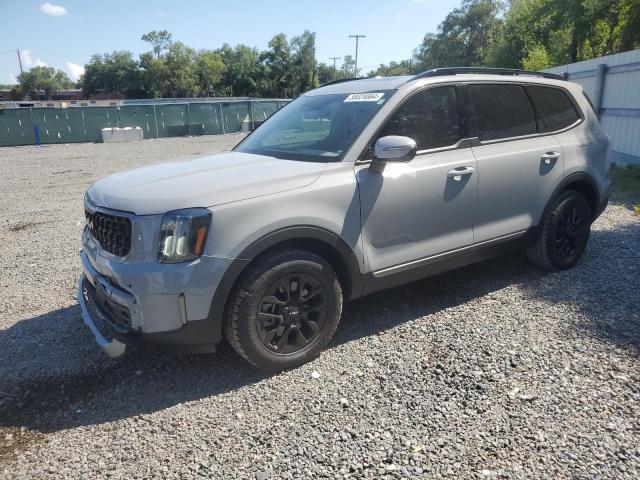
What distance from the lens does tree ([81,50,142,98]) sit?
88.7 meters

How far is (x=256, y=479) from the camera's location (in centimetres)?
231

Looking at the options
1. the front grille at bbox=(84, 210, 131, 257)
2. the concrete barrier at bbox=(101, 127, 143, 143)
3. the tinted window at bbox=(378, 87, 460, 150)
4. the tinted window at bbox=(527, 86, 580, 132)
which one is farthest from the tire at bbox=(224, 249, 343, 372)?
the concrete barrier at bbox=(101, 127, 143, 143)

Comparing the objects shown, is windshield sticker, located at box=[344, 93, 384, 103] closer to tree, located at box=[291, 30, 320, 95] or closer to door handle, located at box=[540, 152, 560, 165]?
door handle, located at box=[540, 152, 560, 165]

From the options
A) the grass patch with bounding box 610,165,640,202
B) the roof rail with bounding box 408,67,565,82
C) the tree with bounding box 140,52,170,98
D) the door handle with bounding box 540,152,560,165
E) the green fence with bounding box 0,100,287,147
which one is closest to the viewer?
the roof rail with bounding box 408,67,565,82

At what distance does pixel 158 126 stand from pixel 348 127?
28.9m

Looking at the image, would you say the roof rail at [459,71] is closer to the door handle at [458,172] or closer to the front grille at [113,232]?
the door handle at [458,172]

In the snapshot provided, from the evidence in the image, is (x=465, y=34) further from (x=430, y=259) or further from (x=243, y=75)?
(x=430, y=259)

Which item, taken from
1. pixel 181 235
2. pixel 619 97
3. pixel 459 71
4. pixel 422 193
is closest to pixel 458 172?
pixel 422 193

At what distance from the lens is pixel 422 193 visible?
3.50 m

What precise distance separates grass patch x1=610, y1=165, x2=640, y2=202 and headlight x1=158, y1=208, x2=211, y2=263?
24.2 feet

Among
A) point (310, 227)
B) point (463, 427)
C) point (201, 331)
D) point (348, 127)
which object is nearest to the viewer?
point (463, 427)

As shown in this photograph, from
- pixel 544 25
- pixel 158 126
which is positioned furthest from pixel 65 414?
pixel 544 25

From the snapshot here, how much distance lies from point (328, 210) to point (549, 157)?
2.31m

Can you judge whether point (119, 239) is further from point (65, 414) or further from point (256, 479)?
point (256, 479)
